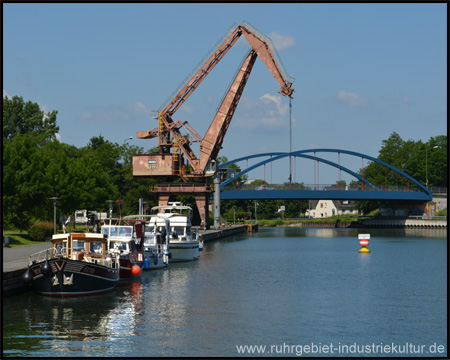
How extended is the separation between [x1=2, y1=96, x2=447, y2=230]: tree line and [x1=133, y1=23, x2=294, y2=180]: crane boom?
866 cm

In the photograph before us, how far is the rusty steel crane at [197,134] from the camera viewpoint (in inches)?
4124

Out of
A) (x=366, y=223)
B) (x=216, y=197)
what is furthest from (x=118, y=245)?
(x=366, y=223)

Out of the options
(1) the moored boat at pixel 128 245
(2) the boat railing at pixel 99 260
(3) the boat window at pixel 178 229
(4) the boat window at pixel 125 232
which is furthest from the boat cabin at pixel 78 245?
(3) the boat window at pixel 178 229

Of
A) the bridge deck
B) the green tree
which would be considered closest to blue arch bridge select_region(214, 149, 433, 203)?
the bridge deck

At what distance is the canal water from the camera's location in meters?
27.7

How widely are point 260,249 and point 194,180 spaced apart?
3075 cm

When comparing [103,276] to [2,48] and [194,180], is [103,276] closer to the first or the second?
[2,48]

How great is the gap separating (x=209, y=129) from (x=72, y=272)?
70524 millimetres

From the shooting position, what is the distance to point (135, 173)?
108250mm

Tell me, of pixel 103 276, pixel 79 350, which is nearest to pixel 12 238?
pixel 103 276

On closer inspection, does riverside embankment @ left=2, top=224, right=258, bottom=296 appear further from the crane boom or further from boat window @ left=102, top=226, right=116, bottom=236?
the crane boom

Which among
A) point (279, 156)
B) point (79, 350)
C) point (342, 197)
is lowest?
point (79, 350)

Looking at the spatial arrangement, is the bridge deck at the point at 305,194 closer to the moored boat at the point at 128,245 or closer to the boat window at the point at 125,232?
the moored boat at the point at 128,245

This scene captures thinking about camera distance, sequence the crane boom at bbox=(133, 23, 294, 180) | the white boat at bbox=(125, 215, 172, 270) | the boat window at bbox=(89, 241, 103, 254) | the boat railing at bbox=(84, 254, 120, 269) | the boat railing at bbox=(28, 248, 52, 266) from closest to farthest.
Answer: the boat railing at bbox=(28, 248, 52, 266) → the boat railing at bbox=(84, 254, 120, 269) → the boat window at bbox=(89, 241, 103, 254) → the white boat at bbox=(125, 215, 172, 270) → the crane boom at bbox=(133, 23, 294, 180)
